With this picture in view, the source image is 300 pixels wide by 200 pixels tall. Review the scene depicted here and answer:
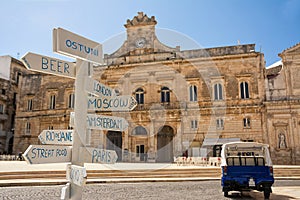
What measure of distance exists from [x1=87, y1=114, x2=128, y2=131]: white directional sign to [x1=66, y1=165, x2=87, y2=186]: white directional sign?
1.97 ft

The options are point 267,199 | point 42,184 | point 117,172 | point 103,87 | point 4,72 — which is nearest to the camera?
point 103,87

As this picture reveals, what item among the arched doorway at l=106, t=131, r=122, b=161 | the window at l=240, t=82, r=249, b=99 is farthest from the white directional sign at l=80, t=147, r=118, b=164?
the arched doorway at l=106, t=131, r=122, b=161

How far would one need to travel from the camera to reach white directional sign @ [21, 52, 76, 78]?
3342 millimetres

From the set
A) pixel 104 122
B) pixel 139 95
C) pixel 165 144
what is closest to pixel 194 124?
pixel 165 144

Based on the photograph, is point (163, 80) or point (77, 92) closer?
point (77, 92)

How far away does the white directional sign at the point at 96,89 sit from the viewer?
3.57 meters

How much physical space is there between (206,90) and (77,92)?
22.0 metres

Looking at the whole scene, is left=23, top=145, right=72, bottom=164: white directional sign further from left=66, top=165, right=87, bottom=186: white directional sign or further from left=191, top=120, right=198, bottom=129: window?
left=191, top=120, right=198, bottom=129: window

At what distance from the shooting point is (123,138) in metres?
25.4

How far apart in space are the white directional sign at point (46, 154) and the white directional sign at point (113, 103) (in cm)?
70

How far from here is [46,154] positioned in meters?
3.19

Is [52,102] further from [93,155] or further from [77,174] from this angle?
[77,174]

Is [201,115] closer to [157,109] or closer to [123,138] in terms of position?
[157,109]

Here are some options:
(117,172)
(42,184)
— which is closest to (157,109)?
(117,172)
